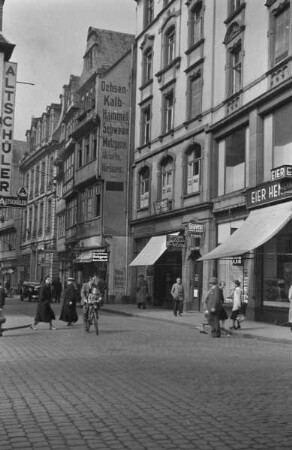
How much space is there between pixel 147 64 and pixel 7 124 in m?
10.7

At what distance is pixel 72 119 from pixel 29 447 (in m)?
45.7

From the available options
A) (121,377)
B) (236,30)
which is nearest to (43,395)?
(121,377)

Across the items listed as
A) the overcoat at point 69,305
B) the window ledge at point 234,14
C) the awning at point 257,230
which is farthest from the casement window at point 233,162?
the overcoat at point 69,305

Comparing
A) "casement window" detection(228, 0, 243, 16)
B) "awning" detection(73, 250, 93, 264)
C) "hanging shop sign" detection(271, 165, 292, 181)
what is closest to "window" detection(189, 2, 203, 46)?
"casement window" detection(228, 0, 243, 16)

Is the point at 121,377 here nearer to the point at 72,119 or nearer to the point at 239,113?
the point at 239,113

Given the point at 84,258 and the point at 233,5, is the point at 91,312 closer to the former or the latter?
the point at 233,5

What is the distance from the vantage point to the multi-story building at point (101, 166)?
37094mm

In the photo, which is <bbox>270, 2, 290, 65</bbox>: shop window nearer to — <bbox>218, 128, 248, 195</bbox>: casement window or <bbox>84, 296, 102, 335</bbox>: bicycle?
<bbox>218, 128, 248, 195</bbox>: casement window

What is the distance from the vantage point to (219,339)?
16.4m

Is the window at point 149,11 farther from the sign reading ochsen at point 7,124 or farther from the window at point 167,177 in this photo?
the sign reading ochsen at point 7,124

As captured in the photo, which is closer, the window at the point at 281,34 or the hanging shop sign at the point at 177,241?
the window at the point at 281,34

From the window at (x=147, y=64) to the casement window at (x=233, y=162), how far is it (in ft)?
37.5

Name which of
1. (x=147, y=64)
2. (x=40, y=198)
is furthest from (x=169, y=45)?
(x=40, y=198)

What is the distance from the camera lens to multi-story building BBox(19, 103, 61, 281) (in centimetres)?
5831
